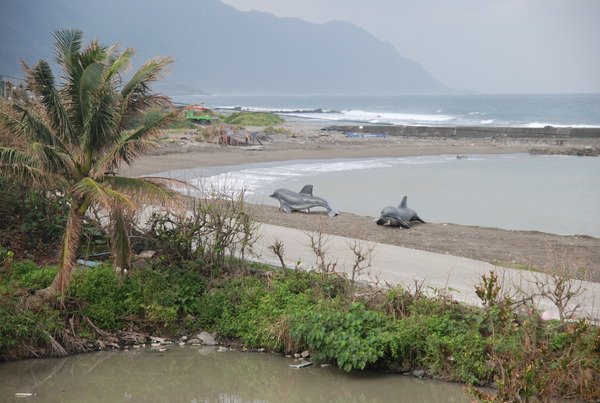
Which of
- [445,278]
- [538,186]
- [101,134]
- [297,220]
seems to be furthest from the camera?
[538,186]

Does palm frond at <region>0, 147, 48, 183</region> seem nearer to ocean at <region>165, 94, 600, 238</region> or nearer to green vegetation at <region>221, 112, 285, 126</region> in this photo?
ocean at <region>165, 94, 600, 238</region>

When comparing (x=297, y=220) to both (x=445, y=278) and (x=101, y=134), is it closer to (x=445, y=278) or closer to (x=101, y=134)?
(x=445, y=278)

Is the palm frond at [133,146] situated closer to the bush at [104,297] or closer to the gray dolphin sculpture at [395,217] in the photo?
the bush at [104,297]

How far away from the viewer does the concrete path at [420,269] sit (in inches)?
429

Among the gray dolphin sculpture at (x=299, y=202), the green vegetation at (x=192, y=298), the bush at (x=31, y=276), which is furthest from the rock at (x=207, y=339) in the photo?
the gray dolphin sculpture at (x=299, y=202)

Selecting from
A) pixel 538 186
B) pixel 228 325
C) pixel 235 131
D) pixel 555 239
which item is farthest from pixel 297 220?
pixel 235 131

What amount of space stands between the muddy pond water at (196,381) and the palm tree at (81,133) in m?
1.23

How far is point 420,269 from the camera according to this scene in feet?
42.1

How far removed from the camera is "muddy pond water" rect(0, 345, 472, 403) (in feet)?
31.2

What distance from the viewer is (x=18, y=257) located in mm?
12703

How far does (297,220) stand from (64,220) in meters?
6.79

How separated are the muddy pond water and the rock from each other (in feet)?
0.74

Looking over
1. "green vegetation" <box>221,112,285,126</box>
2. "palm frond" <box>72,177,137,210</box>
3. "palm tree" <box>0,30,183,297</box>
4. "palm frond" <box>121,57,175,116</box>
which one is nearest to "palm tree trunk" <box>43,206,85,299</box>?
"palm tree" <box>0,30,183,297</box>

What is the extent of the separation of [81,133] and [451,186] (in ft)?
69.4
